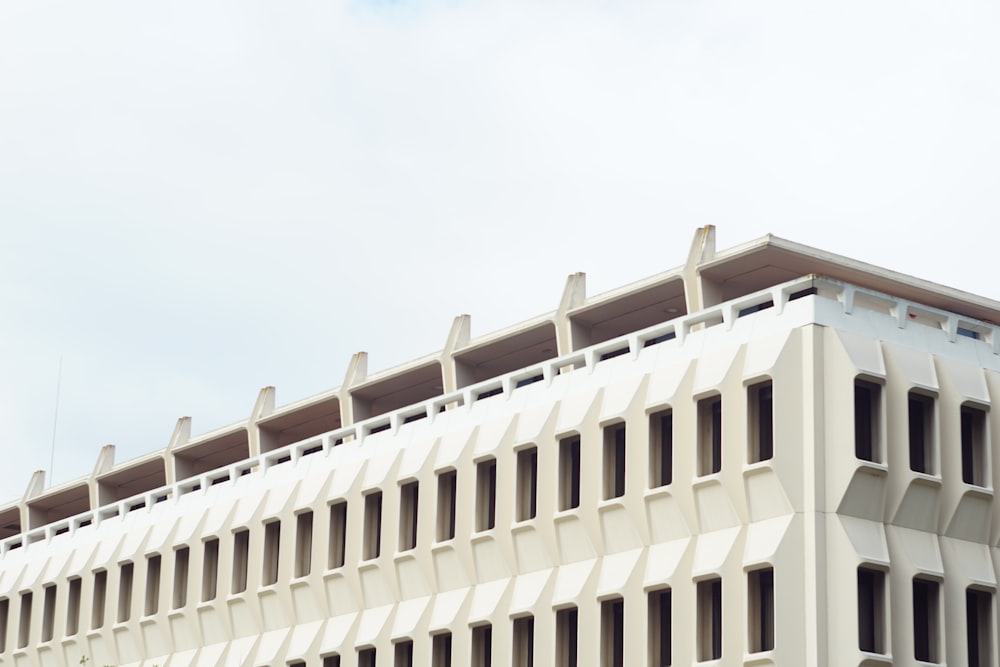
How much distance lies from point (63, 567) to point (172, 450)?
633cm

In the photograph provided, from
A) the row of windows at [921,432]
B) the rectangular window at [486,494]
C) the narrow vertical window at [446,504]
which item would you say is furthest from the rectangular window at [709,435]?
the narrow vertical window at [446,504]

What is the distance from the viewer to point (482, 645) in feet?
164

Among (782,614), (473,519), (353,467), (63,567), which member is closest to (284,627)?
(353,467)

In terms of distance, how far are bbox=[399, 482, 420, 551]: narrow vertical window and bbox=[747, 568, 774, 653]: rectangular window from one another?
14.2 meters

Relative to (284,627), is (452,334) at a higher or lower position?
higher

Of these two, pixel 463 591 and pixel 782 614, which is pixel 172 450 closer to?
pixel 463 591

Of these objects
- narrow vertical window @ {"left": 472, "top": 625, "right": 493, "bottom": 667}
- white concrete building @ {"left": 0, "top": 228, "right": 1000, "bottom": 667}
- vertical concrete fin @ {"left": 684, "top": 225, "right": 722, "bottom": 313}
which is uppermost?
vertical concrete fin @ {"left": 684, "top": 225, "right": 722, "bottom": 313}

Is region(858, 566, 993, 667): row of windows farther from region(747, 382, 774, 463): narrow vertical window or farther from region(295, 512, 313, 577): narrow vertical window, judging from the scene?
region(295, 512, 313, 577): narrow vertical window

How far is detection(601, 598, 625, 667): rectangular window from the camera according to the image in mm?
45625

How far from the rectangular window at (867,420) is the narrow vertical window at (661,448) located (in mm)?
5041

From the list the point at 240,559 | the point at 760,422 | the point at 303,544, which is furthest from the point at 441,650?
the point at 760,422

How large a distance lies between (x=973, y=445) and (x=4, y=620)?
42766mm

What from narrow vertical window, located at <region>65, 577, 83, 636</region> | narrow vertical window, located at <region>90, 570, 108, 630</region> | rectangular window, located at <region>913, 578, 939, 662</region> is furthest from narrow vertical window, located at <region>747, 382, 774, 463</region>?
narrow vertical window, located at <region>65, 577, 83, 636</region>

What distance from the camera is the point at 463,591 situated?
50.8 meters
